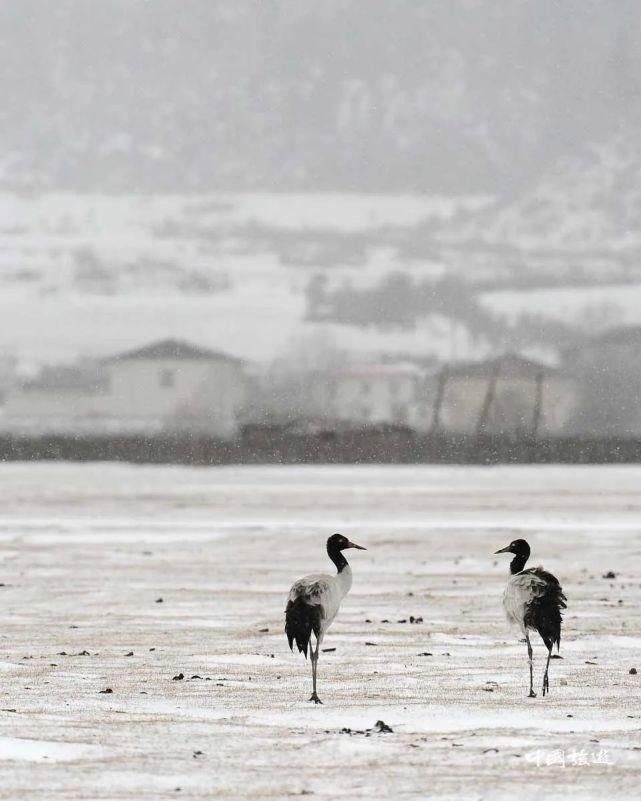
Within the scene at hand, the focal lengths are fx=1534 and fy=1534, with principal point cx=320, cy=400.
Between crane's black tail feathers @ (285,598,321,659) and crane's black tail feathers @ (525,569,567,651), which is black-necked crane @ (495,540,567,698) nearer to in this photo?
crane's black tail feathers @ (525,569,567,651)

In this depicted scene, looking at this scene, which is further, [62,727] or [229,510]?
[229,510]

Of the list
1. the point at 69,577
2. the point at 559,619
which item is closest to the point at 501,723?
the point at 559,619

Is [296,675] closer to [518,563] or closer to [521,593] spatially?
[518,563]

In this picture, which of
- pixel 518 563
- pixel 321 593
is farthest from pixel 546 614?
pixel 321 593

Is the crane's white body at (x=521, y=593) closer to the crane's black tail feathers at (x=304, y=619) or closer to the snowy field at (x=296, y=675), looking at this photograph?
the snowy field at (x=296, y=675)

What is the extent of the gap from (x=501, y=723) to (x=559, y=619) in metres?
0.98

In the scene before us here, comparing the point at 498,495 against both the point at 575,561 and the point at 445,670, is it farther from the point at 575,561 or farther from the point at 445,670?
the point at 445,670

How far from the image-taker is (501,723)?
26.3 feet

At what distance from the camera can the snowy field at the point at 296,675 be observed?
681cm

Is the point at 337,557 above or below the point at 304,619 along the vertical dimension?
above

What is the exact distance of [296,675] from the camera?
980cm

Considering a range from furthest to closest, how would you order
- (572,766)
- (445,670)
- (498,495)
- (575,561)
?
(498,495) → (575,561) → (445,670) → (572,766)

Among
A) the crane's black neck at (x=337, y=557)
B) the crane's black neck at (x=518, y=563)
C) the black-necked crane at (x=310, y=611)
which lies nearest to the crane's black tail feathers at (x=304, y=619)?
the black-necked crane at (x=310, y=611)

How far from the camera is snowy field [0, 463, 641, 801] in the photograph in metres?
6.81
